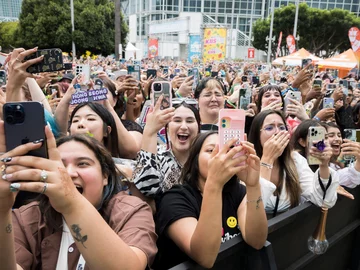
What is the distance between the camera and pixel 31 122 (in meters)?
1.12

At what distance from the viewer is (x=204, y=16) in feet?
171

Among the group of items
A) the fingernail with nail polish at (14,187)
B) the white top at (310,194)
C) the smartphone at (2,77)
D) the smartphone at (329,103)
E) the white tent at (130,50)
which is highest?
the white tent at (130,50)

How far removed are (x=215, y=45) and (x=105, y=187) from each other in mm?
23590

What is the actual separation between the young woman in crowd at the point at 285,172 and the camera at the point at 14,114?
1484mm

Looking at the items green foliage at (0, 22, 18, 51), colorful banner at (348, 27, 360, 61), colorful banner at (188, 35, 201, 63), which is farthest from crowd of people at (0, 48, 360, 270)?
green foliage at (0, 22, 18, 51)

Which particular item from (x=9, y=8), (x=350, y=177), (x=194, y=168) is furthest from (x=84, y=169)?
(x=9, y=8)

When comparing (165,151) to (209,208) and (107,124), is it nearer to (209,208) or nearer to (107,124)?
(107,124)

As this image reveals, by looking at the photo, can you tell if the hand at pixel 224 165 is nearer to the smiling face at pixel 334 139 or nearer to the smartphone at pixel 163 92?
the smartphone at pixel 163 92

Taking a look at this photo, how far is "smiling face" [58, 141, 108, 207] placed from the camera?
157 centimetres

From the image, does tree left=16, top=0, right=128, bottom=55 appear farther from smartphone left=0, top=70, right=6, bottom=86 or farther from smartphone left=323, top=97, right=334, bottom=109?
smartphone left=323, top=97, right=334, bottom=109

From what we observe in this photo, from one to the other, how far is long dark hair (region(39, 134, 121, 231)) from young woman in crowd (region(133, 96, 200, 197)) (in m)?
0.40

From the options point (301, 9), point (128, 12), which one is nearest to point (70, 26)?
point (301, 9)

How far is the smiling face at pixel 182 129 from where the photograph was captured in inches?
111

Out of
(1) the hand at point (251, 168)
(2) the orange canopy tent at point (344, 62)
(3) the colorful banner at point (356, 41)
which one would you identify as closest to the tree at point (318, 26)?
(2) the orange canopy tent at point (344, 62)
